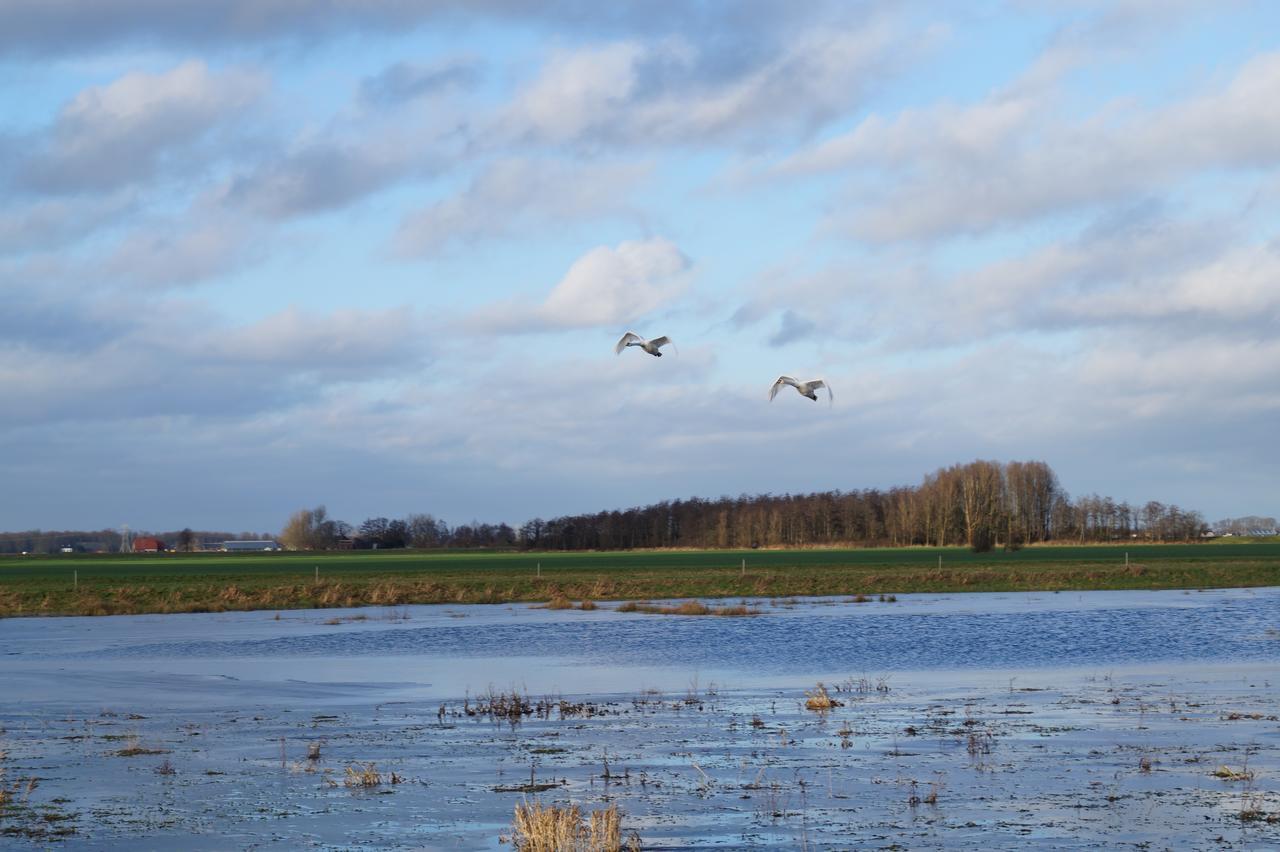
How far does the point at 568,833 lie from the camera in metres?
11.8

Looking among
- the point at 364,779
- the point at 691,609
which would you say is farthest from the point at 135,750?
the point at 691,609

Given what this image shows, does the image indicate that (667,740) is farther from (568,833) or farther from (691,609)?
(691,609)

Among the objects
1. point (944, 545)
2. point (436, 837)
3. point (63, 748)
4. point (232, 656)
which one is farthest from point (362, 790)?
point (944, 545)

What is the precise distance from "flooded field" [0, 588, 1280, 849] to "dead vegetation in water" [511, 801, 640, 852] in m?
0.83

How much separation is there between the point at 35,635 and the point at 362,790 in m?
35.6

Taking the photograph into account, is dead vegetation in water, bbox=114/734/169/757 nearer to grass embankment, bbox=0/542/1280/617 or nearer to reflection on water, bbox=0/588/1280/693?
reflection on water, bbox=0/588/1280/693

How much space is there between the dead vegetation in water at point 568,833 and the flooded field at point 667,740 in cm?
83

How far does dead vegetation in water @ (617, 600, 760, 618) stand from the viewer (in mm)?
52719

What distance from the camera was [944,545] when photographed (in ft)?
566

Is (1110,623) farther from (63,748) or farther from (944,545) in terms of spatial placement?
(944,545)

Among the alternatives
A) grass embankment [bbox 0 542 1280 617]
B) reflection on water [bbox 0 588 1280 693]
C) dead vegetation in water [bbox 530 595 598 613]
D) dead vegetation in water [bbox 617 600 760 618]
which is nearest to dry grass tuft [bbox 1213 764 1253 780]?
reflection on water [bbox 0 588 1280 693]

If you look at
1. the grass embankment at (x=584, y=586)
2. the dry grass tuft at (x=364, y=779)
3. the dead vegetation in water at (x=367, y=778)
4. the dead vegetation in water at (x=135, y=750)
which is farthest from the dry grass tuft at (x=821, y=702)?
the grass embankment at (x=584, y=586)

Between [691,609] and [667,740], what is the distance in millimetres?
34717

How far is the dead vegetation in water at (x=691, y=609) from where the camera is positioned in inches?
2076
